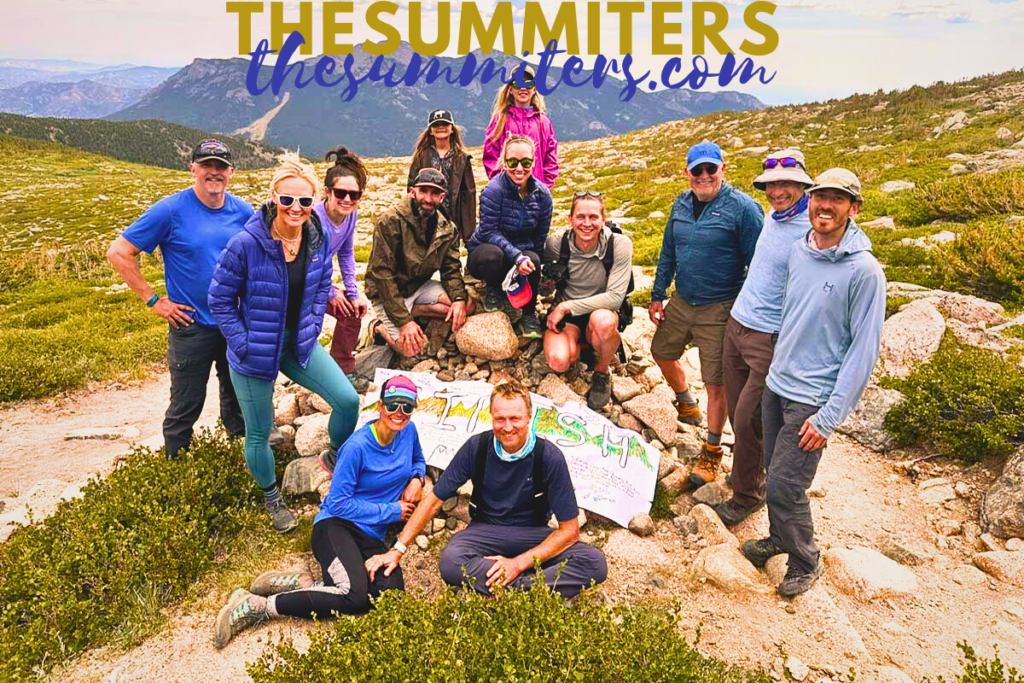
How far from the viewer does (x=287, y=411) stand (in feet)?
26.9

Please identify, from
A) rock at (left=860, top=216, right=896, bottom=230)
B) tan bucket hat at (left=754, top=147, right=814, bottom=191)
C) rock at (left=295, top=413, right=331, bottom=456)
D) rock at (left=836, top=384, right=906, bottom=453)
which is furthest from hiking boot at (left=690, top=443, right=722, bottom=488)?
rock at (left=860, top=216, right=896, bottom=230)

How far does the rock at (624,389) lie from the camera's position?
8148 millimetres

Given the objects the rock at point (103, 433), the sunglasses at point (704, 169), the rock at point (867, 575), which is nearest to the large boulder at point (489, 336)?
the sunglasses at point (704, 169)

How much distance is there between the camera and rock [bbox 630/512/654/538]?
618 centimetres

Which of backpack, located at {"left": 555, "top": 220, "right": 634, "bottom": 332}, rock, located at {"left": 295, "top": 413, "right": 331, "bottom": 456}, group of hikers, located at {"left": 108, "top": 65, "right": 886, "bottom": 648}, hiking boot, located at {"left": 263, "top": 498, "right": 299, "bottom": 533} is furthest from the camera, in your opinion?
rock, located at {"left": 295, "top": 413, "right": 331, "bottom": 456}

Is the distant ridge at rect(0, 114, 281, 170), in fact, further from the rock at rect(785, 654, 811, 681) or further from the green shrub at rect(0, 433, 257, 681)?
the rock at rect(785, 654, 811, 681)

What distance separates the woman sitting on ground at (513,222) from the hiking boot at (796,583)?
4312 millimetres

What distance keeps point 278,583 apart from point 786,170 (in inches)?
241

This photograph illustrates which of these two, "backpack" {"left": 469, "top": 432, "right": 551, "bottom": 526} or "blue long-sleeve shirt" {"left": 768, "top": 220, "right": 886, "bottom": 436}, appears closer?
"blue long-sleeve shirt" {"left": 768, "top": 220, "right": 886, "bottom": 436}

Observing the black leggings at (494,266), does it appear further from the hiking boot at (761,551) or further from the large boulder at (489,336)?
the hiking boot at (761,551)

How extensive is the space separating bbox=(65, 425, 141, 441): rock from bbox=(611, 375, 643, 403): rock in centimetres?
741

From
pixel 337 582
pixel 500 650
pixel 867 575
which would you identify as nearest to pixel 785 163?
pixel 867 575

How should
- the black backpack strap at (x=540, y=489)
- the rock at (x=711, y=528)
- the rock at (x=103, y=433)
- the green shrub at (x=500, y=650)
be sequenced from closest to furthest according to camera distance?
the green shrub at (x=500, y=650) → the black backpack strap at (x=540, y=489) → the rock at (x=711, y=528) → the rock at (x=103, y=433)

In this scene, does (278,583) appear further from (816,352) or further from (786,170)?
(786,170)
